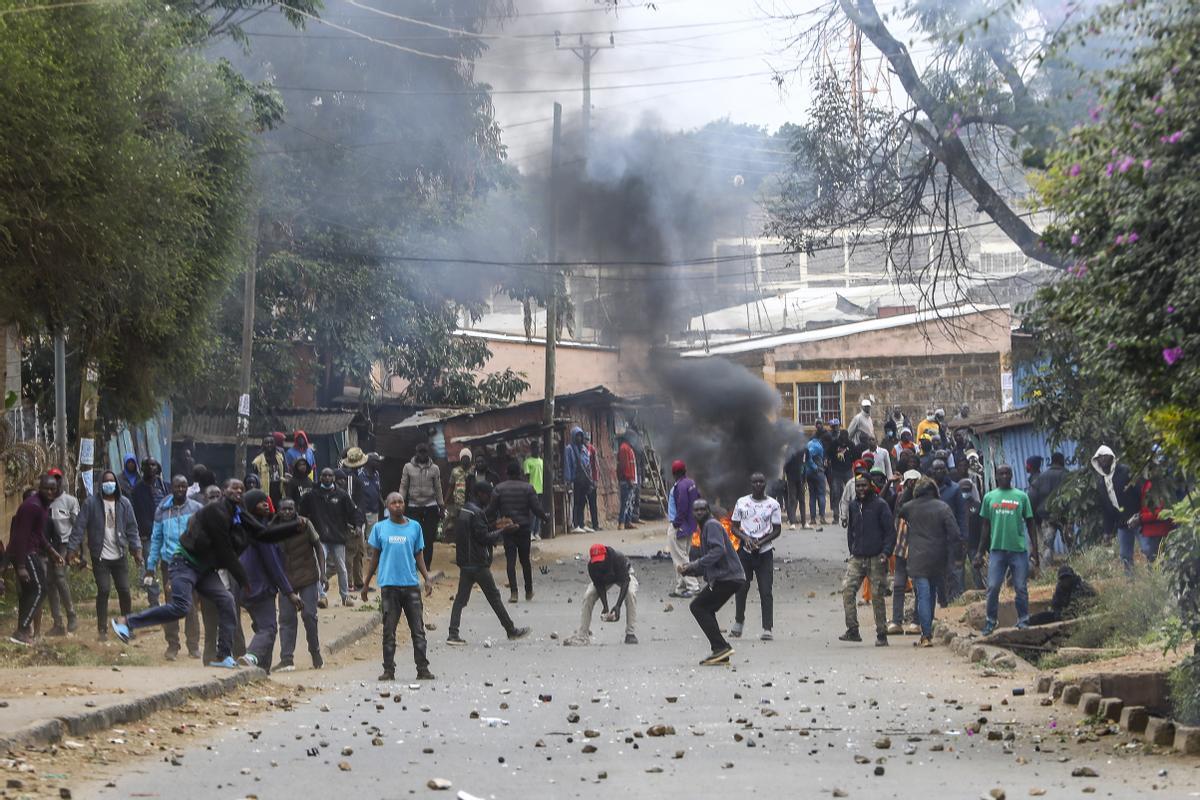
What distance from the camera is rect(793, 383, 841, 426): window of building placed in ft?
135

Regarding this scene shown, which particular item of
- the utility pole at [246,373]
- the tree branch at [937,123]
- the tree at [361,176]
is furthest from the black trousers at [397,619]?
the tree at [361,176]

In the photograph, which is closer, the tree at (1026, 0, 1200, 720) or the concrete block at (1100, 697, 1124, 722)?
the tree at (1026, 0, 1200, 720)

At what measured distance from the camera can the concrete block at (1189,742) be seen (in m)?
8.19

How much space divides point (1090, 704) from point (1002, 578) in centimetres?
501

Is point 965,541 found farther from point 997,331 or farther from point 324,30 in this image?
point 997,331

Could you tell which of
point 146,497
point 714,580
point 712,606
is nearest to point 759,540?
point 714,580

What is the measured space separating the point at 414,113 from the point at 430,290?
411 cm

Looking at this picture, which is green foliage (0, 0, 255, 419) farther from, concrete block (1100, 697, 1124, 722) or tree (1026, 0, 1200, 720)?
concrete block (1100, 697, 1124, 722)

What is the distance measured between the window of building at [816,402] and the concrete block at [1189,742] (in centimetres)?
3278

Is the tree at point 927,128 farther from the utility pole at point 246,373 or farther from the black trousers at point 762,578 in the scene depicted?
the utility pole at point 246,373

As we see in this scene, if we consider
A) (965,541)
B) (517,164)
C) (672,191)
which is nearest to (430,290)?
(517,164)

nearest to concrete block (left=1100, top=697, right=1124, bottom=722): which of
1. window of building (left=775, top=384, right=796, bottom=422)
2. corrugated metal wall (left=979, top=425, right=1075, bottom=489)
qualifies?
corrugated metal wall (left=979, top=425, right=1075, bottom=489)

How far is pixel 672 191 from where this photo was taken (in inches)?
1341

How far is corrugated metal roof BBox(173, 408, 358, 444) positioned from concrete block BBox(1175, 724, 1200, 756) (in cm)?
2523
